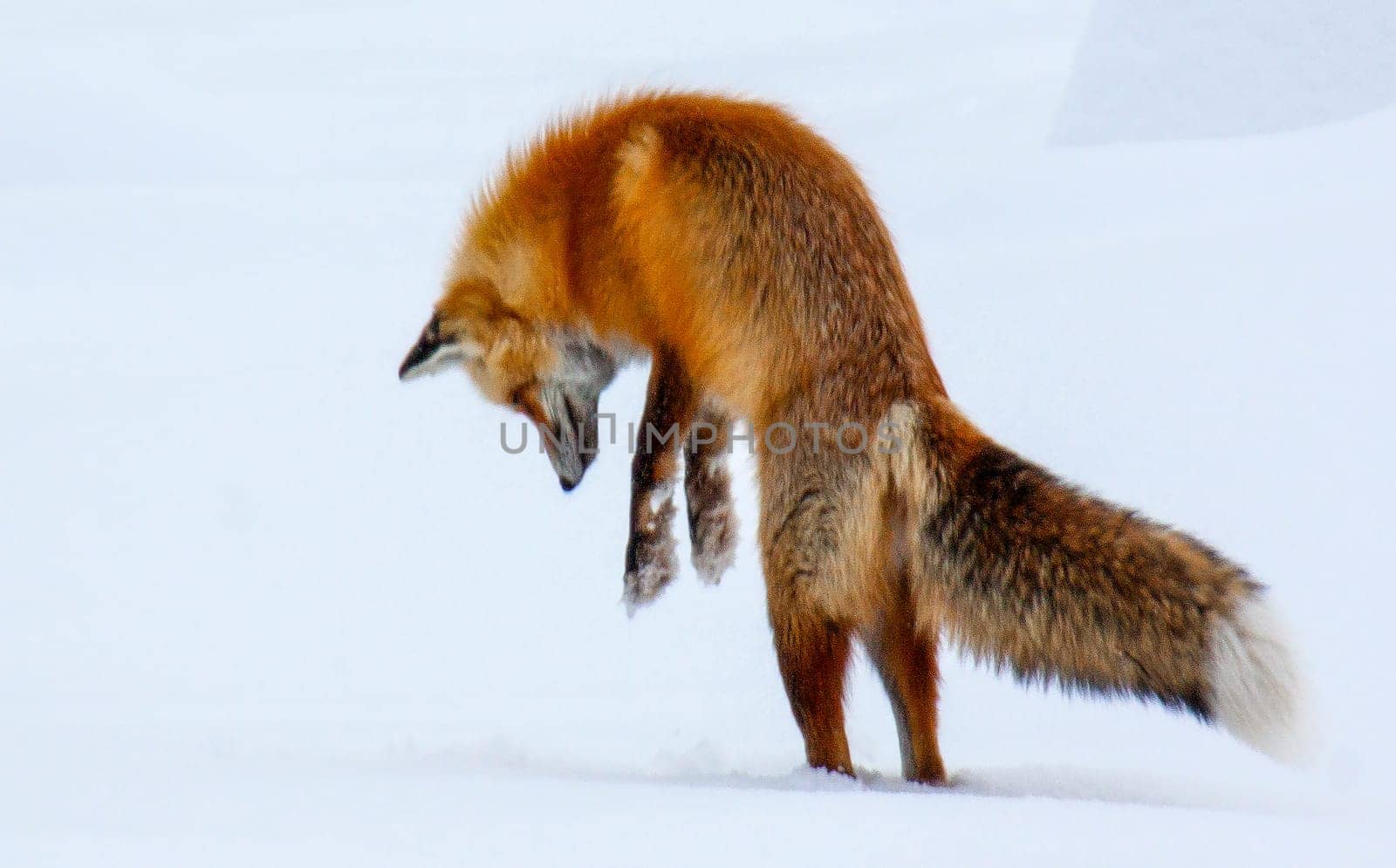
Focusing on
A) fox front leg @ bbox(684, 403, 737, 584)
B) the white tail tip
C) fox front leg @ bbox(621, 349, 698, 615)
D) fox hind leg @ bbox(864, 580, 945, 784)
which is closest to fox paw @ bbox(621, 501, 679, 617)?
fox front leg @ bbox(621, 349, 698, 615)

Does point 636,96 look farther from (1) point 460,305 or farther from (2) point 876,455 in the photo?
(2) point 876,455

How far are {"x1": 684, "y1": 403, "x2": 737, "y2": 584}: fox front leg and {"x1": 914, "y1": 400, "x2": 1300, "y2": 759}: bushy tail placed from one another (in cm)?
72

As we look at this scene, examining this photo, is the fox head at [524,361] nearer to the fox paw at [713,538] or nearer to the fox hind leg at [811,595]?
the fox paw at [713,538]

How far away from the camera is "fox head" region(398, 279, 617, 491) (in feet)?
11.8

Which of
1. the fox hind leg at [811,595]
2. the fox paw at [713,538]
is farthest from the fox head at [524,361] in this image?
the fox hind leg at [811,595]

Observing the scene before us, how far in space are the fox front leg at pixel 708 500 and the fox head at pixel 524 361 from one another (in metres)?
0.39

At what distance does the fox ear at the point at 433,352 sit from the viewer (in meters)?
3.68

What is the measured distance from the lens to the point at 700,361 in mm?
3084

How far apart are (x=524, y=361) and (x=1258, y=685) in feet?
6.62

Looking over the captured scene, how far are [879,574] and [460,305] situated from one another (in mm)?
1476

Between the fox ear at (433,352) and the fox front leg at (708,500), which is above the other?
the fox ear at (433,352)

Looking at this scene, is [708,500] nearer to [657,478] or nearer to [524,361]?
[657,478]

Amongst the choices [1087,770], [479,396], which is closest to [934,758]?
[1087,770]

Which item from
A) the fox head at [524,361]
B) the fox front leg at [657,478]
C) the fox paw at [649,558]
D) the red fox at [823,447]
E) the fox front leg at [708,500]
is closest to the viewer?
the red fox at [823,447]
